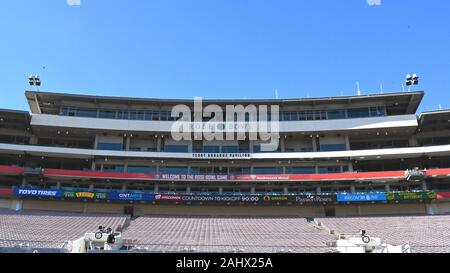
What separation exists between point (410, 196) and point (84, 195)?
1539 inches

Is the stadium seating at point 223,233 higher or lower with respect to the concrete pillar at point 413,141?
lower

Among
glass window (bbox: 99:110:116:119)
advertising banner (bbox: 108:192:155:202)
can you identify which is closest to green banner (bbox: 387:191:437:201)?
advertising banner (bbox: 108:192:155:202)

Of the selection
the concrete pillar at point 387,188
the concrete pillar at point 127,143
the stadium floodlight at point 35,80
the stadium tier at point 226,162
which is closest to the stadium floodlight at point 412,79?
the stadium tier at point 226,162

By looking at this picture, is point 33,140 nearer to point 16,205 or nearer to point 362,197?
point 16,205

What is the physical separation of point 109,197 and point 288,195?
21.9 meters

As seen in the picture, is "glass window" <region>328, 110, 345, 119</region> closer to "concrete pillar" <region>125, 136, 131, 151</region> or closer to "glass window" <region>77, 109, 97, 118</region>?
"concrete pillar" <region>125, 136, 131, 151</region>

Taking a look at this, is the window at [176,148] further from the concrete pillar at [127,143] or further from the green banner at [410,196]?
the green banner at [410,196]

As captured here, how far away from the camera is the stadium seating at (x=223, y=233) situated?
30125 millimetres

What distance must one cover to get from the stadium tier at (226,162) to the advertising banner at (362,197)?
0.40 feet

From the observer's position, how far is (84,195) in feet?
148

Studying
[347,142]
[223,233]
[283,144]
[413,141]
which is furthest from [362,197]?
[223,233]

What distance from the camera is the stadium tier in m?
45.1
